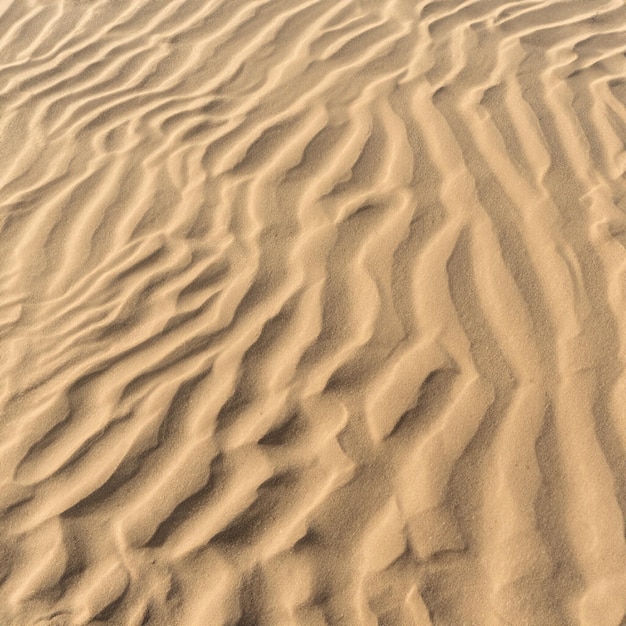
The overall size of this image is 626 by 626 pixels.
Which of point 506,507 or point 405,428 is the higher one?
point 405,428

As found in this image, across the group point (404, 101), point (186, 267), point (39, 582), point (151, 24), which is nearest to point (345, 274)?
point (186, 267)

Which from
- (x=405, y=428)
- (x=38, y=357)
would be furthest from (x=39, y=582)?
(x=405, y=428)

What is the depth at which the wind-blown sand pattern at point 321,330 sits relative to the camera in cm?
→ 237

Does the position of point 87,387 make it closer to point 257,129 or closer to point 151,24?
point 257,129

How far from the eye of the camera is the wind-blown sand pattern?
2.37 meters

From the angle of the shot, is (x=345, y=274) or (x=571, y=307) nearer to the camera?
(x=571, y=307)

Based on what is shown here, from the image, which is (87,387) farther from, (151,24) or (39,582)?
(151,24)

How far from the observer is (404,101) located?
4039 mm

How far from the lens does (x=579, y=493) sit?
2.45 m

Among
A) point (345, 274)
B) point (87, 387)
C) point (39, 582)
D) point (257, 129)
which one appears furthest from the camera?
point (257, 129)

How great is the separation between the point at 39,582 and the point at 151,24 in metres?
3.59

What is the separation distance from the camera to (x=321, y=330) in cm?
297

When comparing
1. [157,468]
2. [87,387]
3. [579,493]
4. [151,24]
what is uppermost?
[151,24]

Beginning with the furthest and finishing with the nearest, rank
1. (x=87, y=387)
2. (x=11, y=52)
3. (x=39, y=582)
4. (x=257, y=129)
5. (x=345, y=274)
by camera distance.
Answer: (x=11, y=52), (x=257, y=129), (x=345, y=274), (x=87, y=387), (x=39, y=582)
